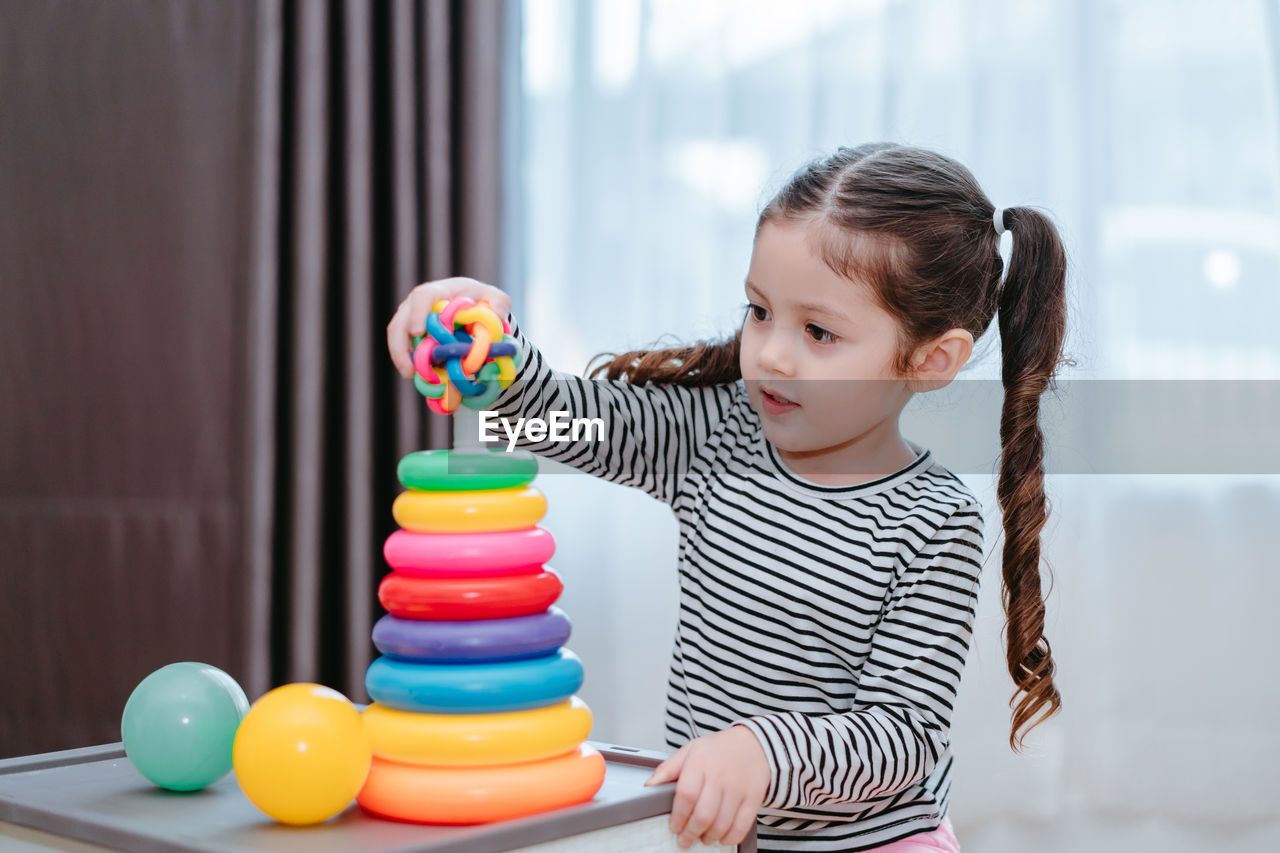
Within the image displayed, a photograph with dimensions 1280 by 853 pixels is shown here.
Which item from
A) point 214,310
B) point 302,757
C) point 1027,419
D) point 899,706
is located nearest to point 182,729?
point 302,757

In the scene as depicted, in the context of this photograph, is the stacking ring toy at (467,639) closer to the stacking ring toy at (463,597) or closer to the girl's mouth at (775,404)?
the stacking ring toy at (463,597)

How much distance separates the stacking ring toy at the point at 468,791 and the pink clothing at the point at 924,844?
426mm

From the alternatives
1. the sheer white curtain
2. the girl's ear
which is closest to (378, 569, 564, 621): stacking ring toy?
the girl's ear

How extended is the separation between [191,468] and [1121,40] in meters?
1.50

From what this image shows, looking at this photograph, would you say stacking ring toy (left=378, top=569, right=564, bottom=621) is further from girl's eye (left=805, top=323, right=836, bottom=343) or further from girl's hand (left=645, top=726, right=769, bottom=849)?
girl's eye (left=805, top=323, right=836, bottom=343)

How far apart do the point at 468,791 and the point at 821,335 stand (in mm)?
521

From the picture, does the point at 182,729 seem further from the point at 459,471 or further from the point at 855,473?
the point at 855,473

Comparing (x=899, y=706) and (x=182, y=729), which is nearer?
(x=182, y=729)

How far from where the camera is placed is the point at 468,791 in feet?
2.11

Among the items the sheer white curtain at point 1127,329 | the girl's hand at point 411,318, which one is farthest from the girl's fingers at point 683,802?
the sheer white curtain at point 1127,329

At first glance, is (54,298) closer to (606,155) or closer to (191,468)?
(191,468)

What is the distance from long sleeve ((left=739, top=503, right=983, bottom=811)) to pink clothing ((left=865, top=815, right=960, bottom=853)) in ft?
0.39

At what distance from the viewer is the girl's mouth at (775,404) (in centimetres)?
102

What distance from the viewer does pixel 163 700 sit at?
73 centimetres
